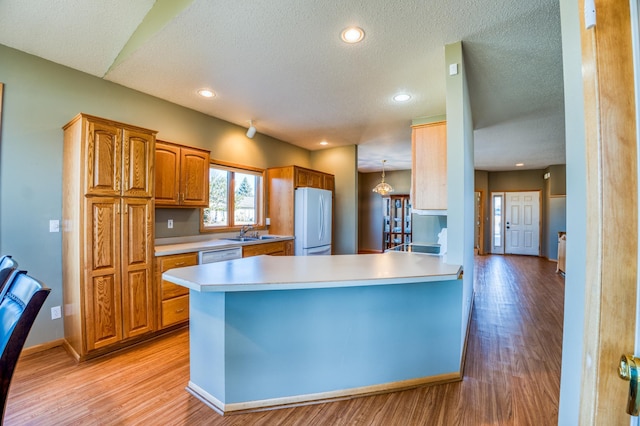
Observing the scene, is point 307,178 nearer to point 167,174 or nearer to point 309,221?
point 309,221

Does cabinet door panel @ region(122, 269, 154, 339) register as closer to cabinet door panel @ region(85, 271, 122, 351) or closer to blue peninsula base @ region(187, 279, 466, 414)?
cabinet door panel @ region(85, 271, 122, 351)

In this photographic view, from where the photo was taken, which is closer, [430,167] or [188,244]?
[430,167]

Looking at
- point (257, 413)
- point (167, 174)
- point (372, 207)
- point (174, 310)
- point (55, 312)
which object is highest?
point (167, 174)

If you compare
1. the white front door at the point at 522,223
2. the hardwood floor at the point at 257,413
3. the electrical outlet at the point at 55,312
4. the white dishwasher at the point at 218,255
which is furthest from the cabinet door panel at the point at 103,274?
the white front door at the point at 522,223

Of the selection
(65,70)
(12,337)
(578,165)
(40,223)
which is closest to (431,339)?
(578,165)

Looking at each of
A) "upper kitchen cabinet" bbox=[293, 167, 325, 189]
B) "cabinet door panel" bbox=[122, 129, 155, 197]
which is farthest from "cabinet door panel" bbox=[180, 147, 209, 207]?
"upper kitchen cabinet" bbox=[293, 167, 325, 189]

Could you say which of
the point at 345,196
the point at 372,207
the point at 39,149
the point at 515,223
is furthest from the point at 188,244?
the point at 515,223

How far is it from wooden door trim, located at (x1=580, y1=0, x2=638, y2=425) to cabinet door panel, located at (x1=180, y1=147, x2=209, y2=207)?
366cm

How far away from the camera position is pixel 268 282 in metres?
1.60

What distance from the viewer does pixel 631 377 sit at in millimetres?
466

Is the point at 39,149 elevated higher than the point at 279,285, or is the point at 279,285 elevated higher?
the point at 39,149

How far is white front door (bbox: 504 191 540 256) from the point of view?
829cm

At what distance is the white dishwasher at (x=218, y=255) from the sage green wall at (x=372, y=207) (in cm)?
607

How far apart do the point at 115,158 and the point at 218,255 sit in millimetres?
1481
